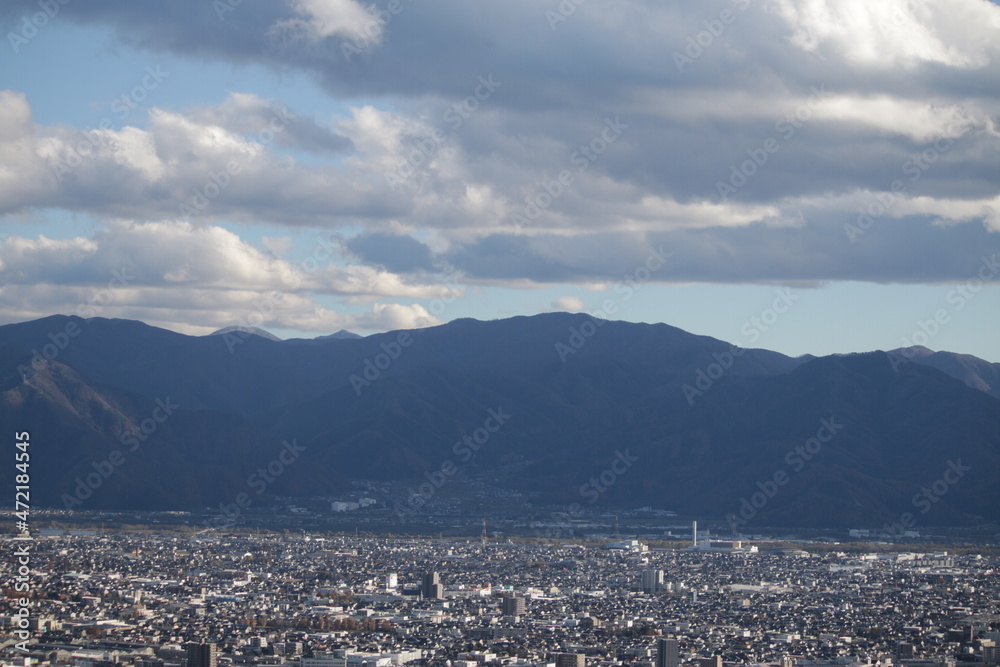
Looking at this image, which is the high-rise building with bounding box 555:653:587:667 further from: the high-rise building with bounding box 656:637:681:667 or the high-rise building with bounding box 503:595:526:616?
the high-rise building with bounding box 503:595:526:616

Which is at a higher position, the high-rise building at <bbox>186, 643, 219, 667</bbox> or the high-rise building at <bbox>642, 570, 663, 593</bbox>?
the high-rise building at <bbox>642, 570, 663, 593</bbox>

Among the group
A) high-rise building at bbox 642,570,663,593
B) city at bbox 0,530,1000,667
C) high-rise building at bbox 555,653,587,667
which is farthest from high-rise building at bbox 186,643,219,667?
high-rise building at bbox 642,570,663,593

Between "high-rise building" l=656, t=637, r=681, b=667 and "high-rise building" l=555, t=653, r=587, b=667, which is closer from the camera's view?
"high-rise building" l=656, t=637, r=681, b=667

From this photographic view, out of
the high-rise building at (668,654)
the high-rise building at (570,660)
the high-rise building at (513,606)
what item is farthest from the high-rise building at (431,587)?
the high-rise building at (668,654)

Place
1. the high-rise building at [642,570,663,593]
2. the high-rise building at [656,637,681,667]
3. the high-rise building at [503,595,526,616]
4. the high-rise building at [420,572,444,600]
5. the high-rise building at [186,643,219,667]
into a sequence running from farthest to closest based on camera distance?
the high-rise building at [642,570,663,593] → the high-rise building at [420,572,444,600] → the high-rise building at [503,595,526,616] → the high-rise building at [656,637,681,667] → the high-rise building at [186,643,219,667]

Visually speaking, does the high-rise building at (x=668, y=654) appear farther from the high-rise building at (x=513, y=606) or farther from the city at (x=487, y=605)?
the high-rise building at (x=513, y=606)

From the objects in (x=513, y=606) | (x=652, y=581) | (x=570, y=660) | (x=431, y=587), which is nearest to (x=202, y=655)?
(x=570, y=660)

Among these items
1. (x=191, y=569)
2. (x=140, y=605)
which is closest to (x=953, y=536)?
(x=191, y=569)
